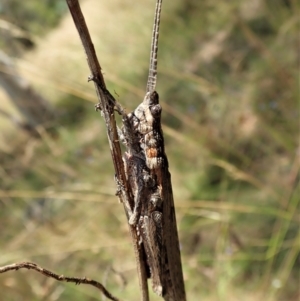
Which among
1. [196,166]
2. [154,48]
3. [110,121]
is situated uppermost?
[196,166]

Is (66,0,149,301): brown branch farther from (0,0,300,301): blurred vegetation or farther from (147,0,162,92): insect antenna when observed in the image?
(0,0,300,301): blurred vegetation

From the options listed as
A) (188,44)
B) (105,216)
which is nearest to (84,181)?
(105,216)

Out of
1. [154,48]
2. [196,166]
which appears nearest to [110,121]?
[154,48]

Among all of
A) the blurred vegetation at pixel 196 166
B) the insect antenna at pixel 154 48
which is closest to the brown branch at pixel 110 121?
the insect antenna at pixel 154 48

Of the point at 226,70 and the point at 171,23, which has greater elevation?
the point at 171,23

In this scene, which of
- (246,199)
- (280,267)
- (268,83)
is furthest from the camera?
(268,83)

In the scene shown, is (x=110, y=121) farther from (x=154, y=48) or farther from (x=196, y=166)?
(x=196, y=166)

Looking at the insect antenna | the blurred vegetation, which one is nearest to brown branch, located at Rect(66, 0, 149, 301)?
the insect antenna

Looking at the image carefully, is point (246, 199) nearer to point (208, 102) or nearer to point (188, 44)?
point (208, 102)
